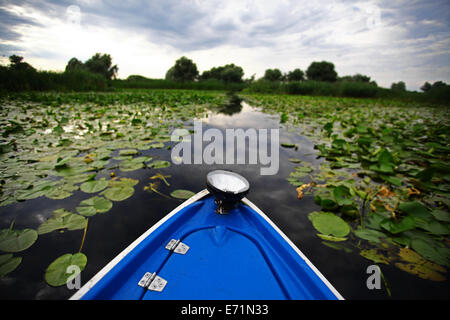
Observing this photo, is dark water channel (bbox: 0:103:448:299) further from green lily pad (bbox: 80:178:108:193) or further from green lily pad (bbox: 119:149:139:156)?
green lily pad (bbox: 119:149:139:156)

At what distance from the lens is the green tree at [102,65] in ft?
104

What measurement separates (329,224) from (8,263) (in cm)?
212

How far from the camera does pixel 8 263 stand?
1.03m

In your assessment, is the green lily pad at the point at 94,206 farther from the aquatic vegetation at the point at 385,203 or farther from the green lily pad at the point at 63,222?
the aquatic vegetation at the point at 385,203

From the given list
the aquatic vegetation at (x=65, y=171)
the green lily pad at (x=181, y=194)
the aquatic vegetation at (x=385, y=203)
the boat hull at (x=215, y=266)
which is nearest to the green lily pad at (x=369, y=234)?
the aquatic vegetation at (x=385, y=203)

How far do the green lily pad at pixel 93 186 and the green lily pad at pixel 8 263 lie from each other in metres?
0.65

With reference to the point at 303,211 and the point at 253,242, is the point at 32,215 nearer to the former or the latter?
the point at 253,242

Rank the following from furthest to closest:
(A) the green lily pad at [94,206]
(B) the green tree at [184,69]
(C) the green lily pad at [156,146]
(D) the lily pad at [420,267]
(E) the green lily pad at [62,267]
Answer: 1. (B) the green tree at [184,69]
2. (C) the green lily pad at [156,146]
3. (A) the green lily pad at [94,206]
4. (D) the lily pad at [420,267]
5. (E) the green lily pad at [62,267]

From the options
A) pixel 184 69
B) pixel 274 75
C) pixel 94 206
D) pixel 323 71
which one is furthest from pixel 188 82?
pixel 323 71

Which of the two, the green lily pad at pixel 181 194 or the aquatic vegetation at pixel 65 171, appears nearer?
the aquatic vegetation at pixel 65 171

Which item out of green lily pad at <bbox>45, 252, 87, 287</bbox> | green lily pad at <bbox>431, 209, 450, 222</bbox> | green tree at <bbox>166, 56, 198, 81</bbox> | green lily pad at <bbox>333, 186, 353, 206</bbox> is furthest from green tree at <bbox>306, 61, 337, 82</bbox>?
green lily pad at <bbox>45, 252, 87, 287</bbox>

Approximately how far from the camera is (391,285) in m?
1.06
